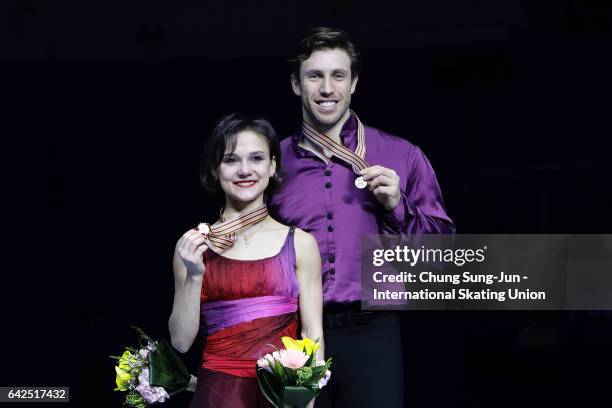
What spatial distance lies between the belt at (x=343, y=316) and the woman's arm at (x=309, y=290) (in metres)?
0.19

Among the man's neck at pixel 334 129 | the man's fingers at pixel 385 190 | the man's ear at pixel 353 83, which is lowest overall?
the man's fingers at pixel 385 190

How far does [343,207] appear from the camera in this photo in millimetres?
4691

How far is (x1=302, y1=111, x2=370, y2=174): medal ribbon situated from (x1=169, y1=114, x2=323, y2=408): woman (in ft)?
1.14

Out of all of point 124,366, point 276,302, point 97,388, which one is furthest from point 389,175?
point 97,388

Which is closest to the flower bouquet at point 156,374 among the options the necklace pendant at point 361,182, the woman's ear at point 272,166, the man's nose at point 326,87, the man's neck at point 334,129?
the woman's ear at point 272,166

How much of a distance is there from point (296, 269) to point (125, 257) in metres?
1.17

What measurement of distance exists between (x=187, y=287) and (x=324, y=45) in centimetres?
115

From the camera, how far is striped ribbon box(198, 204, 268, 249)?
4402 mm

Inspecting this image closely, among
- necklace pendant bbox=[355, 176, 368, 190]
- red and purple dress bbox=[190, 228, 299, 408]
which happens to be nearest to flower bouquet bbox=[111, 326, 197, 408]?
red and purple dress bbox=[190, 228, 299, 408]

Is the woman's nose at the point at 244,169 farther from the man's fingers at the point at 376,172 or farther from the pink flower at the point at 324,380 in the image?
the pink flower at the point at 324,380

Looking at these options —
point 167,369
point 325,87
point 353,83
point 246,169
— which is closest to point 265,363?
point 167,369

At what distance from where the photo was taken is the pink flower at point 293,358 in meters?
4.15

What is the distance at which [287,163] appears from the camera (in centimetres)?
477

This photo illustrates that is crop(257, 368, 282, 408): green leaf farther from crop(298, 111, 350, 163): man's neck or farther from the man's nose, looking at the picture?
the man's nose
